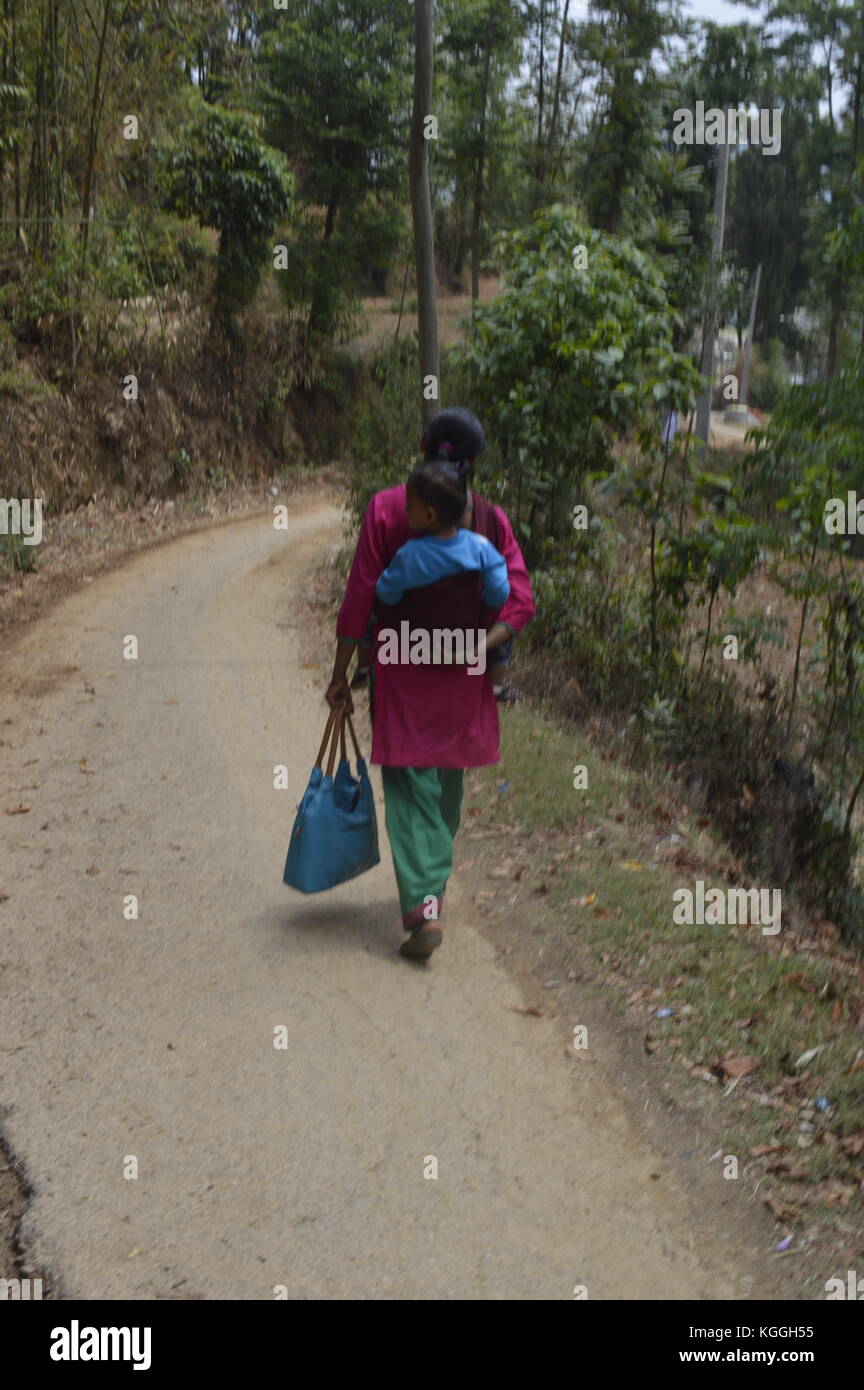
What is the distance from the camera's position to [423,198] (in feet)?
35.5

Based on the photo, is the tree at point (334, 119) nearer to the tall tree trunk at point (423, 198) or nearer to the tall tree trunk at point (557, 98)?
the tall tree trunk at point (557, 98)

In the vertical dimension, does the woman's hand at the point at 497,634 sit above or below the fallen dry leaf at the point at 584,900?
above

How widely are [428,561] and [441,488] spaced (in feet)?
0.99

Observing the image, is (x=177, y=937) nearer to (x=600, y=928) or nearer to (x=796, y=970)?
(x=600, y=928)

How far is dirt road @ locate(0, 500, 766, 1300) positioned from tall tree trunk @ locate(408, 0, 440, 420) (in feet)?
16.0

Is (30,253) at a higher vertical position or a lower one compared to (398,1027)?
higher

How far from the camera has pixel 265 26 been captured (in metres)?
33.8

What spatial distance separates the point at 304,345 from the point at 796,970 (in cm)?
2019

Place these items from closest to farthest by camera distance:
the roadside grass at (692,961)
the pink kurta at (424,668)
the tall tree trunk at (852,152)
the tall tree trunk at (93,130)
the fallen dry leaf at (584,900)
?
1. the roadside grass at (692,961)
2. the pink kurta at (424,668)
3. the fallen dry leaf at (584,900)
4. the tall tree trunk at (93,130)
5. the tall tree trunk at (852,152)

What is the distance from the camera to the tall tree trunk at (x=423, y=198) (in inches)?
413

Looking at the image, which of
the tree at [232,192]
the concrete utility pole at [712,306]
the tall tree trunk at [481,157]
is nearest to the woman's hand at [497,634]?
the concrete utility pole at [712,306]

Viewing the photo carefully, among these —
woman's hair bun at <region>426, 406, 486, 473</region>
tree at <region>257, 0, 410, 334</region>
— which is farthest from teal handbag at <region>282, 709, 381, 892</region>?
tree at <region>257, 0, 410, 334</region>

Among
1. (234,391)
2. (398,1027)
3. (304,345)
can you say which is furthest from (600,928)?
(304,345)

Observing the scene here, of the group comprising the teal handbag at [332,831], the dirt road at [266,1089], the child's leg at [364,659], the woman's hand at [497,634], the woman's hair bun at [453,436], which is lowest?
the dirt road at [266,1089]
